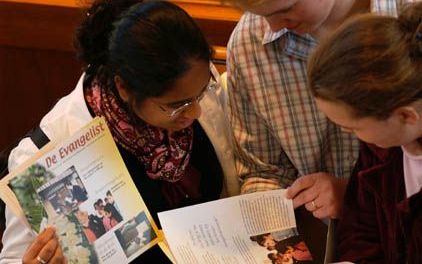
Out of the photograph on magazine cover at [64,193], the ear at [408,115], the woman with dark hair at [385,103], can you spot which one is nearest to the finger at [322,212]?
the woman with dark hair at [385,103]

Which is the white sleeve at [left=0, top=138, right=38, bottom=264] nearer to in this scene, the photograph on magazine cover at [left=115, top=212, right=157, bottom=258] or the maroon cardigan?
the photograph on magazine cover at [left=115, top=212, right=157, bottom=258]

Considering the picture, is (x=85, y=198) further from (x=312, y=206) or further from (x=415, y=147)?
(x=415, y=147)

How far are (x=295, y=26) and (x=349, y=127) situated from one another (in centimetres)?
34

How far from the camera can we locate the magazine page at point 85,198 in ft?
3.82

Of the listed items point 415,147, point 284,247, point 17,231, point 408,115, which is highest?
point 408,115

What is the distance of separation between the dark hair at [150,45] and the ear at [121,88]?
10mm

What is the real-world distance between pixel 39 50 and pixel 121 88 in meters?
0.97

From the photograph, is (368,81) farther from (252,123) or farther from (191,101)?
(252,123)

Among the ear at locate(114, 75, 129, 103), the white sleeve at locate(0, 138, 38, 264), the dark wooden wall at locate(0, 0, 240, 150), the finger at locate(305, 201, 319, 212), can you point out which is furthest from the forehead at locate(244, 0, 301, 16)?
the dark wooden wall at locate(0, 0, 240, 150)

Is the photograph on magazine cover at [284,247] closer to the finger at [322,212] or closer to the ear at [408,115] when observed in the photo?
the finger at [322,212]

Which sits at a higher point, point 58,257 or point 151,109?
point 151,109

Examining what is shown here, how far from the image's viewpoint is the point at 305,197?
52.0 inches

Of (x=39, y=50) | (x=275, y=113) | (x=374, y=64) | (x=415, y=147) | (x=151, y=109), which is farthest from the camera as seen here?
(x=39, y=50)

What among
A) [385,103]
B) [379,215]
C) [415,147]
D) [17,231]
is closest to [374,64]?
[385,103]
